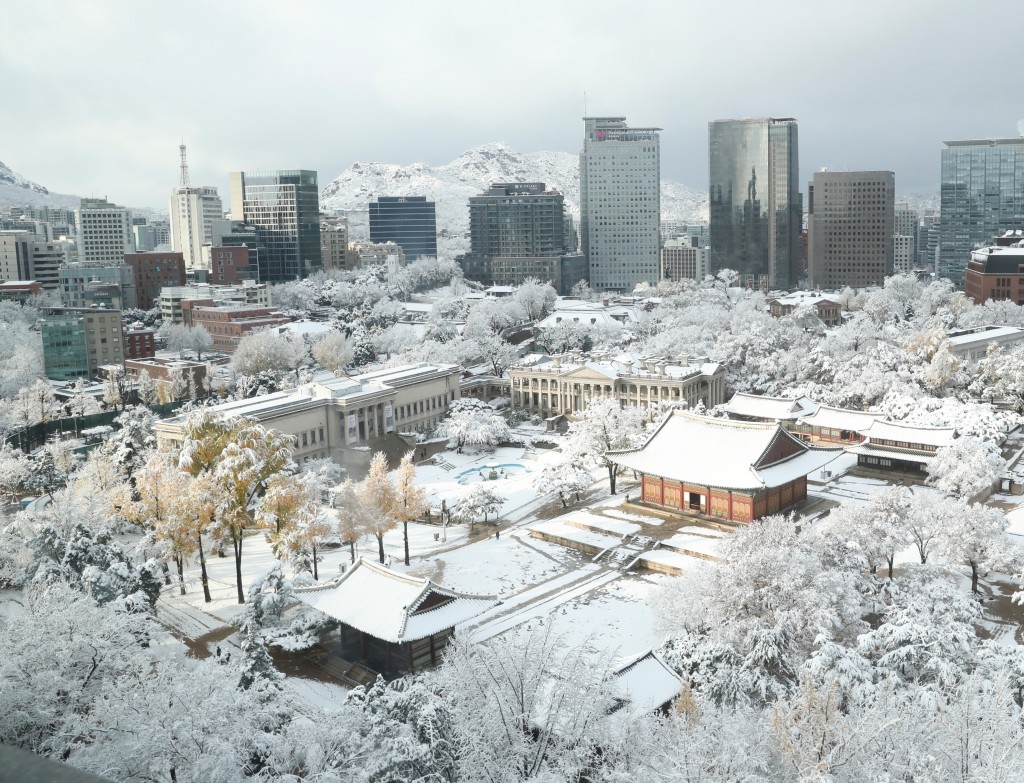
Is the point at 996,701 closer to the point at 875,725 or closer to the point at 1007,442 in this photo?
the point at 875,725

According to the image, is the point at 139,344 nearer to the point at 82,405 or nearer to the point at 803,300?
the point at 82,405

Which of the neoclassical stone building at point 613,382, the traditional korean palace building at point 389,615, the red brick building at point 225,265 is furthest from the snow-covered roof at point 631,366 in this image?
the red brick building at point 225,265

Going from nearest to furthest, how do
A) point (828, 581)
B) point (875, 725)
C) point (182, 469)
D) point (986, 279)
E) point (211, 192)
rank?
point (875, 725) < point (828, 581) < point (182, 469) < point (986, 279) < point (211, 192)

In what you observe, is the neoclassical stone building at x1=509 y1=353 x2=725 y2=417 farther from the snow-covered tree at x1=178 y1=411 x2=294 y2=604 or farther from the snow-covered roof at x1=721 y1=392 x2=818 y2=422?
the snow-covered tree at x1=178 y1=411 x2=294 y2=604

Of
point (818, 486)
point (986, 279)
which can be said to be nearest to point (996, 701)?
point (818, 486)

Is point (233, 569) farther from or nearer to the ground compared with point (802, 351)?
nearer to the ground

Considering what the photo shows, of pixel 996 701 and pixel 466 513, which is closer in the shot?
pixel 996 701

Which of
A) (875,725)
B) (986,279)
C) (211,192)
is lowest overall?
(875,725)

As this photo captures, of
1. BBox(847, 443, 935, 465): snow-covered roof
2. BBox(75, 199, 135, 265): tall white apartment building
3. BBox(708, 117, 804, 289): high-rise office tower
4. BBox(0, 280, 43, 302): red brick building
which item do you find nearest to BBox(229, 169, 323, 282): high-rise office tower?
BBox(75, 199, 135, 265): tall white apartment building
